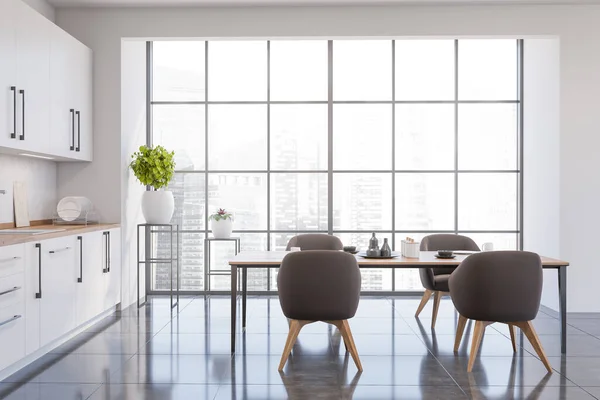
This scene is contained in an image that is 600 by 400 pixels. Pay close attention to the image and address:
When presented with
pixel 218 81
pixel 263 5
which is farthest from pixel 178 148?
pixel 263 5

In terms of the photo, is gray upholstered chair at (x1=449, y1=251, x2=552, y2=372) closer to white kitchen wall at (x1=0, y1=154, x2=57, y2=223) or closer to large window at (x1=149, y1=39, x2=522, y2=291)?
large window at (x1=149, y1=39, x2=522, y2=291)

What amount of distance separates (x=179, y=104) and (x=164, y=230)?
157 cm

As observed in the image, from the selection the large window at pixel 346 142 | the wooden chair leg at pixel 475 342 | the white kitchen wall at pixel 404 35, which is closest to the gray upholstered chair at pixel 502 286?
the wooden chair leg at pixel 475 342

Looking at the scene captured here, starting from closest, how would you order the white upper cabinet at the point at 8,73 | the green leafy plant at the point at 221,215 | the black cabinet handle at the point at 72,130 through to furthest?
the white upper cabinet at the point at 8,73 < the black cabinet handle at the point at 72,130 < the green leafy plant at the point at 221,215

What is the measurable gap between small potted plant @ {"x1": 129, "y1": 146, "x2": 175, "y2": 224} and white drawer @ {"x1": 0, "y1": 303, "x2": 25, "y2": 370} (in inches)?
94.6

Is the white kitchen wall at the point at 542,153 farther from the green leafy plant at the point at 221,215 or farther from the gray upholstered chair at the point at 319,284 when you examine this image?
the green leafy plant at the point at 221,215

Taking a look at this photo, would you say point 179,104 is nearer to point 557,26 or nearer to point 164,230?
point 164,230

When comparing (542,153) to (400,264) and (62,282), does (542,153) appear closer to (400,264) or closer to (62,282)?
(400,264)

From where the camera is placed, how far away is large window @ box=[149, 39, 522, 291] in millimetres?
6848

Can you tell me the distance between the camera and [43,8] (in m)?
5.60

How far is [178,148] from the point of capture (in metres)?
6.89

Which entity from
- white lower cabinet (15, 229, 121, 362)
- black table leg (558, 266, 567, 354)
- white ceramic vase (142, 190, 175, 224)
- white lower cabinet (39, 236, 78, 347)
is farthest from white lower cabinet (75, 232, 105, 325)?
black table leg (558, 266, 567, 354)

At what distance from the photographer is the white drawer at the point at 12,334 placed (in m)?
3.46

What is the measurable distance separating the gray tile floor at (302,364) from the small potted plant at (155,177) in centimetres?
115
